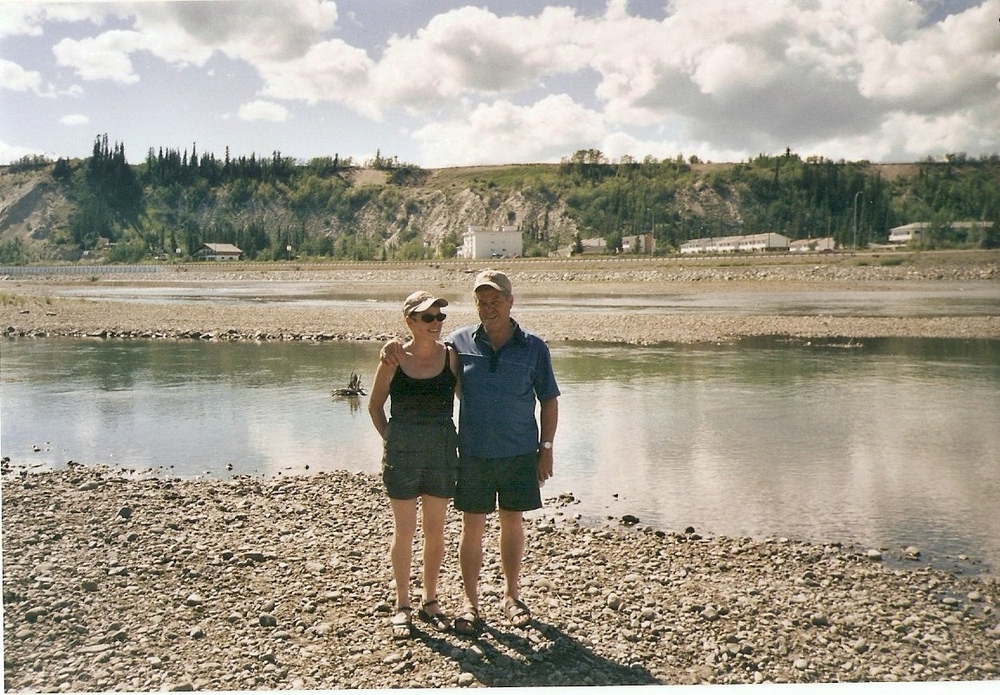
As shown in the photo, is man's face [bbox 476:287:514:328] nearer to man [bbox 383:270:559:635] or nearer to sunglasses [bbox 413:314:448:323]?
man [bbox 383:270:559:635]

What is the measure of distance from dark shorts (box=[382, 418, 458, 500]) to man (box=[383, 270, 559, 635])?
0.07 m

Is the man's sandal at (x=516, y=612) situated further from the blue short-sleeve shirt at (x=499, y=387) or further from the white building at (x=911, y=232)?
the white building at (x=911, y=232)

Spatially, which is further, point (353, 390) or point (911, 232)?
point (911, 232)

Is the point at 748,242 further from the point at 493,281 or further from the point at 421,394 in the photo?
the point at 421,394

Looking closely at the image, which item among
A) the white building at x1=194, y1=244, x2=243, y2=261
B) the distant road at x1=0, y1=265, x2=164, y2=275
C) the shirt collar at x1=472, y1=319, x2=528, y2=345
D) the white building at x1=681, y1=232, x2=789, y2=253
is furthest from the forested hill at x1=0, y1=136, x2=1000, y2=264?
the shirt collar at x1=472, y1=319, x2=528, y2=345

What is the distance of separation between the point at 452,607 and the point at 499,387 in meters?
1.06

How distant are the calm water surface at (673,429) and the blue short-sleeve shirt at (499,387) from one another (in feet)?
6.93

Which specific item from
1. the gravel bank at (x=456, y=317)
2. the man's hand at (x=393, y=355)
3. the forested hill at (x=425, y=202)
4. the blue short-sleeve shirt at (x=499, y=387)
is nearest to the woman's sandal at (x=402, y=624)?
the blue short-sleeve shirt at (x=499, y=387)

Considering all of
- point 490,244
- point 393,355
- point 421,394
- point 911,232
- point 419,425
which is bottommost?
point 419,425

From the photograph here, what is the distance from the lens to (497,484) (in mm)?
3195

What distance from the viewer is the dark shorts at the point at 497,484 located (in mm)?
3186

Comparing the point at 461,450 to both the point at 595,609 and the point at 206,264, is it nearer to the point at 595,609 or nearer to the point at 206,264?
the point at 595,609

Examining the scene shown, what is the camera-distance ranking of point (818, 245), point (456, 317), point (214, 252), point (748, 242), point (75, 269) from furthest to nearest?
point (748, 242) < point (818, 245) < point (214, 252) < point (456, 317) < point (75, 269)

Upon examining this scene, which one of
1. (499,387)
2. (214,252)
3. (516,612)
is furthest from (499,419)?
(214,252)
